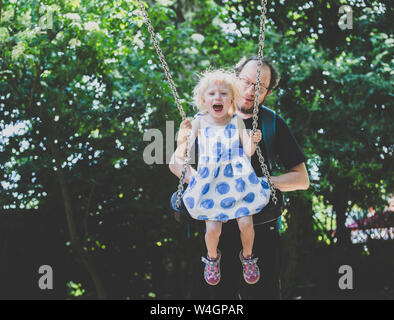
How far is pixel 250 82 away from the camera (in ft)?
7.22

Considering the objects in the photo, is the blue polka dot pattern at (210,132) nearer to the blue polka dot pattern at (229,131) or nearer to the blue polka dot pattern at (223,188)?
the blue polka dot pattern at (229,131)

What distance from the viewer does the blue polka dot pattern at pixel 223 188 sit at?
206 centimetres

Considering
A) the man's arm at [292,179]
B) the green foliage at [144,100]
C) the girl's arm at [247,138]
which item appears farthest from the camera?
the green foliage at [144,100]

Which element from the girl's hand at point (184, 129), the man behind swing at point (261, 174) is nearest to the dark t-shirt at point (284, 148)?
the man behind swing at point (261, 174)

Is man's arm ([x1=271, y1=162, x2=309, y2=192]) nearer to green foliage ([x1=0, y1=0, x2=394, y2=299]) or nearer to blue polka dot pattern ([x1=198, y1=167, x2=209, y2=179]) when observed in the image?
blue polka dot pattern ([x1=198, y1=167, x2=209, y2=179])

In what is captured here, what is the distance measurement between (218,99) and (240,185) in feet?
1.31

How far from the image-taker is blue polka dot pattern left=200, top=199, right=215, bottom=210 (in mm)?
2020

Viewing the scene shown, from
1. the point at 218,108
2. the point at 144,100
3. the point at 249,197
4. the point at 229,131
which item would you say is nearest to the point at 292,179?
the point at 249,197

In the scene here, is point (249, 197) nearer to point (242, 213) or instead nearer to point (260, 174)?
point (242, 213)

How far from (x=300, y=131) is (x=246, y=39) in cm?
144

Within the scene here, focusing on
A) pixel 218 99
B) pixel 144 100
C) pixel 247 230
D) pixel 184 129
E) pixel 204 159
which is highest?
pixel 144 100

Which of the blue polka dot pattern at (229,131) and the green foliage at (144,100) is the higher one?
the green foliage at (144,100)

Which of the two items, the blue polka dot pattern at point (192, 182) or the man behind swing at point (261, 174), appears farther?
the man behind swing at point (261, 174)
